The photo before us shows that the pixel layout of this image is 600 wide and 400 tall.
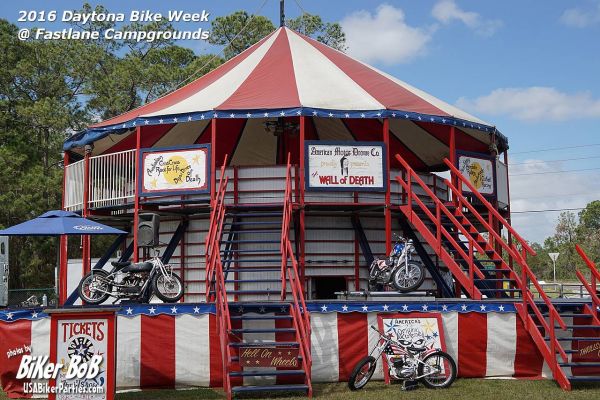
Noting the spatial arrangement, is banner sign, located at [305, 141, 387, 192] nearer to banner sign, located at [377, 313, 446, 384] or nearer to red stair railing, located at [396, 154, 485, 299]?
red stair railing, located at [396, 154, 485, 299]

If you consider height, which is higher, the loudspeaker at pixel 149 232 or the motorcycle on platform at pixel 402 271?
the loudspeaker at pixel 149 232

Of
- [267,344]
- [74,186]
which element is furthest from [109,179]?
[267,344]

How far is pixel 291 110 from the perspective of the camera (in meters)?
14.5

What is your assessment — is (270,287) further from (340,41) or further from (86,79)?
(340,41)

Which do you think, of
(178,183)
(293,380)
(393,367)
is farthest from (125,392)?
(178,183)

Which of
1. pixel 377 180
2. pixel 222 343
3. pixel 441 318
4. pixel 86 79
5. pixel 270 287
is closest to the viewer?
pixel 222 343

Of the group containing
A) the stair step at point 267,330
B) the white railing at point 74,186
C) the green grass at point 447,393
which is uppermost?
the white railing at point 74,186

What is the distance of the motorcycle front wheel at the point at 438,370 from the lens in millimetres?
10695

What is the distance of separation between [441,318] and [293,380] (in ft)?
8.54

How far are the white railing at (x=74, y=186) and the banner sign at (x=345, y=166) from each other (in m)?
5.85

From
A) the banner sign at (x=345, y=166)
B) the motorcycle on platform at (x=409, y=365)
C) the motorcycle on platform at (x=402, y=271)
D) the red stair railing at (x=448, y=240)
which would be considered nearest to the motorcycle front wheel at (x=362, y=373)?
the motorcycle on platform at (x=409, y=365)

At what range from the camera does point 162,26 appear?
3838 centimetres

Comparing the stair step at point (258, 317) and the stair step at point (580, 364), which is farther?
the stair step at point (258, 317)

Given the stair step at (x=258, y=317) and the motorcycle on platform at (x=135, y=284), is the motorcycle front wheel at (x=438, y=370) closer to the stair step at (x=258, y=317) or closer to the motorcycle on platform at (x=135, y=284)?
the stair step at (x=258, y=317)
